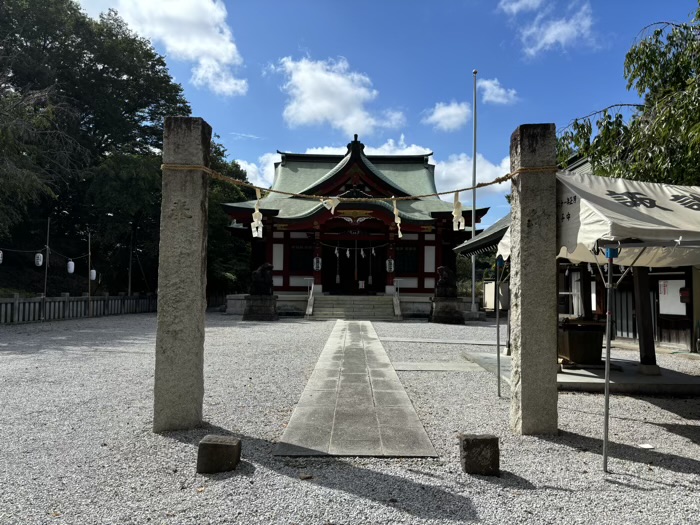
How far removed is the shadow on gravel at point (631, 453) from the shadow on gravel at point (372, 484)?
1.34m

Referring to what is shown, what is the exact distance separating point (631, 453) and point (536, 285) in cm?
154

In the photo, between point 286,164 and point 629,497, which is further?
point 286,164

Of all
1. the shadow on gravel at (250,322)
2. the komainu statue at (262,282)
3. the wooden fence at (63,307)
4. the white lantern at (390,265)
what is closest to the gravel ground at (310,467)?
the shadow on gravel at (250,322)

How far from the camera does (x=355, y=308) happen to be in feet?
63.1

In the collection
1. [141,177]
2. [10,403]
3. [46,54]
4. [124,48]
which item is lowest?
[10,403]

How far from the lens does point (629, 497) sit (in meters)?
2.96

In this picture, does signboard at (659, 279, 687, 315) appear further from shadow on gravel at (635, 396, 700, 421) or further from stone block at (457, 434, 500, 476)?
stone block at (457, 434, 500, 476)

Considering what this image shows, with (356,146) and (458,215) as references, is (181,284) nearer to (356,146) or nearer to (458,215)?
(458,215)

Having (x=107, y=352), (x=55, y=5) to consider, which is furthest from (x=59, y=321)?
(x=55, y=5)

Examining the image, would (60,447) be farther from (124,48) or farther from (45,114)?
(124,48)

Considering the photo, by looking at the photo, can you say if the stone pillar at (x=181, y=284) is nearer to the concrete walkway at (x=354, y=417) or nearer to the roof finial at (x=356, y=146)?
the concrete walkway at (x=354, y=417)

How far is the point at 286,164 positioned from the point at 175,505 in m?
26.2

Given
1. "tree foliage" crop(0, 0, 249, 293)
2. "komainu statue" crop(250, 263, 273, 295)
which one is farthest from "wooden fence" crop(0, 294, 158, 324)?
"komainu statue" crop(250, 263, 273, 295)

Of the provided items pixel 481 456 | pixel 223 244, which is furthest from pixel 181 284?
pixel 223 244
